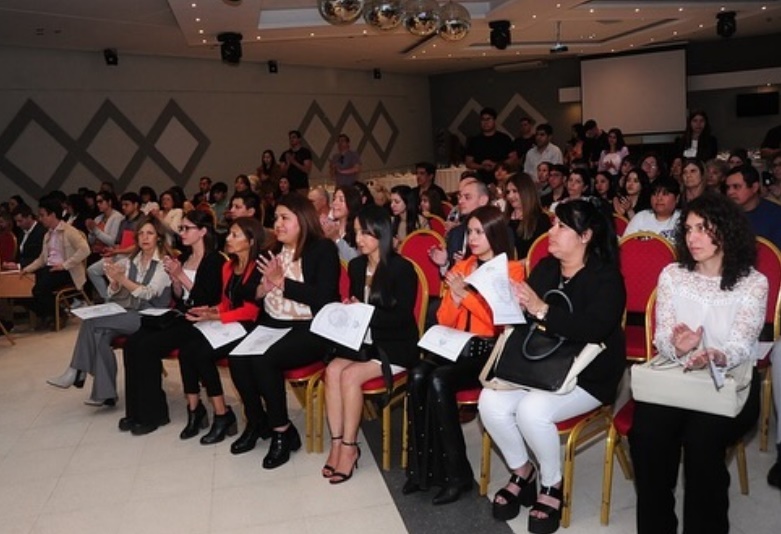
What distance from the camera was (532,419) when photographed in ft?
9.18

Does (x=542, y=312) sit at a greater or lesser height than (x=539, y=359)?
greater

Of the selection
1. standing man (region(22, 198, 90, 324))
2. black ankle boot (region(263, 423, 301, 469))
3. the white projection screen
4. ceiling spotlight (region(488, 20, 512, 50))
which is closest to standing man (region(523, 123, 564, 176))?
ceiling spotlight (region(488, 20, 512, 50))

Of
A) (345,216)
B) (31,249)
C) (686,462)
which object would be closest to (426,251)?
(345,216)

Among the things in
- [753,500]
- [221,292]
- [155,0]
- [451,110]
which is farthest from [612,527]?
[451,110]

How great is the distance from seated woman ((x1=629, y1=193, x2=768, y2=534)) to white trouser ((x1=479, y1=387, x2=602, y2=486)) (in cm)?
28

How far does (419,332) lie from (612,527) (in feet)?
4.17

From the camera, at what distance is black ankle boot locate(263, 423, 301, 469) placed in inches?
146

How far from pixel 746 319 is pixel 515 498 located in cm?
117

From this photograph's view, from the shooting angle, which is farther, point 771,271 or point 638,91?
point 638,91

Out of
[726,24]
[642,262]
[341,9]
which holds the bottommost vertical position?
[642,262]

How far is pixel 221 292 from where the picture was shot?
14.2ft

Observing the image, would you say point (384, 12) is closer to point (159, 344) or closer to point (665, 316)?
point (159, 344)

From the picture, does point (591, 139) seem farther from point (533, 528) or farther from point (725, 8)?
point (533, 528)

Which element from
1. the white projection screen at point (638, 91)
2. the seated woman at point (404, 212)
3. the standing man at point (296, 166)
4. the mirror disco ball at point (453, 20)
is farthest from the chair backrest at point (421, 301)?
the white projection screen at point (638, 91)
